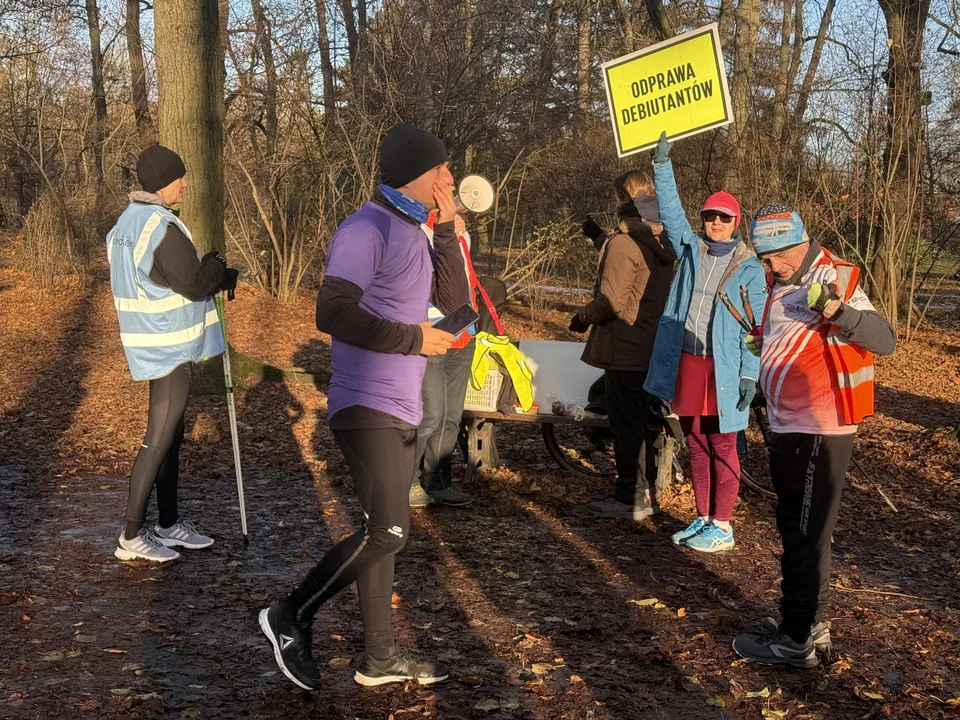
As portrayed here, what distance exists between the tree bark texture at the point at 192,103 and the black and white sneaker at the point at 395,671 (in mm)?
6066

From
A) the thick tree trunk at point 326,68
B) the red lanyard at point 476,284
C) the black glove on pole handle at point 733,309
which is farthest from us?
the thick tree trunk at point 326,68

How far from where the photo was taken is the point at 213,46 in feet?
30.4

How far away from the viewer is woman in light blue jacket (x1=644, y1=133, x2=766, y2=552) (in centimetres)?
533

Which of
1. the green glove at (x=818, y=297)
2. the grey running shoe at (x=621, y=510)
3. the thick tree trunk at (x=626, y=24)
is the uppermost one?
the thick tree trunk at (x=626, y=24)

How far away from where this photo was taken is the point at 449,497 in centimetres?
633

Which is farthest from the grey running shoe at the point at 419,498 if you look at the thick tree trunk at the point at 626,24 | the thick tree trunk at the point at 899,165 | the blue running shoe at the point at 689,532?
the thick tree trunk at the point at 626,24

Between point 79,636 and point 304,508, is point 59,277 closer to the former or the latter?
point 304,508

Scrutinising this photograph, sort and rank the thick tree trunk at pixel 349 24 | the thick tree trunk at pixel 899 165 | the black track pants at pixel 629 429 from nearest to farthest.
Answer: the black track pants at pixel 629 429, the thick tree trunk at pixel 899 165, the thick tree trunk at pixel 349 24

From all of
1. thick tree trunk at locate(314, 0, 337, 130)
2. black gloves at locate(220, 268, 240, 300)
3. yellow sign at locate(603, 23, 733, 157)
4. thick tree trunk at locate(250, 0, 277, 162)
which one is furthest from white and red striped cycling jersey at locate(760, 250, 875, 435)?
thick tree trunk at locate(250, 0, 277, 162)

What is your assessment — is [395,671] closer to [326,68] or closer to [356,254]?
[356,254]

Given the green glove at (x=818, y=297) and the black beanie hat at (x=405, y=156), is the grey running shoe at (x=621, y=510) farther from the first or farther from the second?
the black beanie hat at (x=405, y=156)

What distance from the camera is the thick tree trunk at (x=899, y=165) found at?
480 inches

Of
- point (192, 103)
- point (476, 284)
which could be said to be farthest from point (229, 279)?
point (192, 103)

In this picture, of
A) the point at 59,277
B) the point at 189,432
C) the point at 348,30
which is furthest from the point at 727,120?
the point at 59,277
